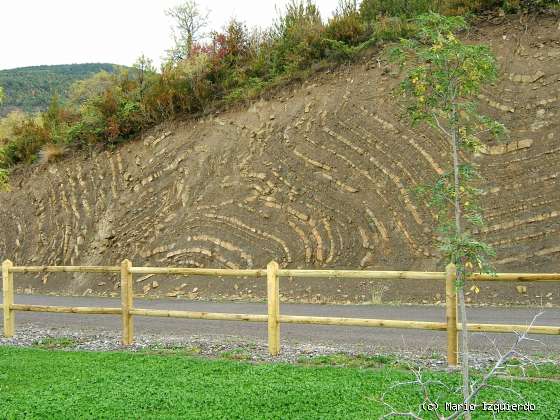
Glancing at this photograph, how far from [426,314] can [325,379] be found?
18.9ft

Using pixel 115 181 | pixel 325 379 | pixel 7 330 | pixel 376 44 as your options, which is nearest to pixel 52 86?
pixel 115 181

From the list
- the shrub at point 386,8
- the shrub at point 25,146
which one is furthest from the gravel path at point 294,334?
the shrub at point 25,146

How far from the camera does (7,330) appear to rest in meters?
11.0

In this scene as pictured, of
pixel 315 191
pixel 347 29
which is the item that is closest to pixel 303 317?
pixel 315 191

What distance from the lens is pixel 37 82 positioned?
237 ft

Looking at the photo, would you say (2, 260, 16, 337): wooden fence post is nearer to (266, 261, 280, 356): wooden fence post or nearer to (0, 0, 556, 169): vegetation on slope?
(266, 261, 280, 356): wooden fence post

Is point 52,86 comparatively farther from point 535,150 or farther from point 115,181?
point 535,150

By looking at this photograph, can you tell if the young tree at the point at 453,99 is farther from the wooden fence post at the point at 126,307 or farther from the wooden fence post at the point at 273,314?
the wooden fence post at the point at 126,307

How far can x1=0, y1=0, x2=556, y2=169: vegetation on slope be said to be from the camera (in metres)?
20.5

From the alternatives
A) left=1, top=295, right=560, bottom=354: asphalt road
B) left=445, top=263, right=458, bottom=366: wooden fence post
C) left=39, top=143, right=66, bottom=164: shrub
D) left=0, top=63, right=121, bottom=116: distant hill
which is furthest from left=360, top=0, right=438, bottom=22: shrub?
left=0, top=63, right=121, bottom=116: distant hill

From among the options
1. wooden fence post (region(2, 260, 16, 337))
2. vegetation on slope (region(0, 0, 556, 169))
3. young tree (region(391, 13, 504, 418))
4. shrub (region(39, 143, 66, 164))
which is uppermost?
vegetation on slope (region(0, 0, 556, 169))

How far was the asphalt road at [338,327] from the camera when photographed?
909 cm

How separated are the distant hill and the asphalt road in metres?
47.2

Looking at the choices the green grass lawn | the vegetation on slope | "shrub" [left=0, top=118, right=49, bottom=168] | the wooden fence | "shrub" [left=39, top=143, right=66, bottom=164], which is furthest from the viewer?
"shrub" [left=0, top=118, right=49, bottom=168]
